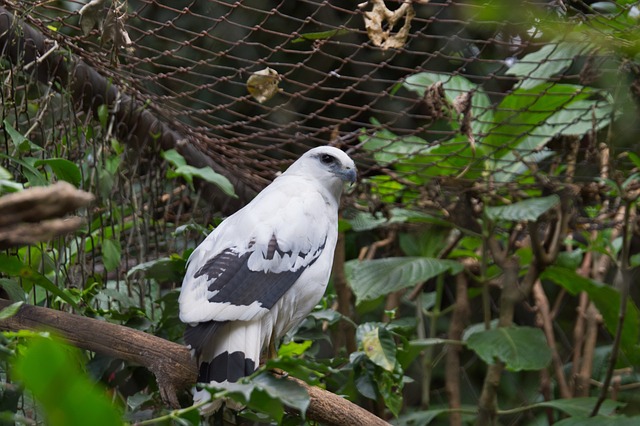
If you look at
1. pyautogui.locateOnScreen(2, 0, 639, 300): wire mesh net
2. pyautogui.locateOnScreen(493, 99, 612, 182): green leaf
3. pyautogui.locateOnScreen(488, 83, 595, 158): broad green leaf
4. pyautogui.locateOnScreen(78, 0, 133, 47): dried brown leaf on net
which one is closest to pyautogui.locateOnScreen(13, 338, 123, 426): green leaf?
Result: pyautogui.locateOnScreen(2, 0, 639, 300): wire mesh net

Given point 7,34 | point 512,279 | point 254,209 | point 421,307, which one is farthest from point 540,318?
point 7,34

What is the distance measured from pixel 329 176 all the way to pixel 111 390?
0.97m

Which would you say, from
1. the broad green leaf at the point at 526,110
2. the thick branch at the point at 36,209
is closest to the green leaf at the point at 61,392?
the thick branch at the point at 36,209

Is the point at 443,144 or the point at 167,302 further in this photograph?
A: the point at 443,144

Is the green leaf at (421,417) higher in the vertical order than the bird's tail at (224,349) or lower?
lower

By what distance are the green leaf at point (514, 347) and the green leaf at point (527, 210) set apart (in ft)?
1.51

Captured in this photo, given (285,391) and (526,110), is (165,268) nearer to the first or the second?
(285,391)

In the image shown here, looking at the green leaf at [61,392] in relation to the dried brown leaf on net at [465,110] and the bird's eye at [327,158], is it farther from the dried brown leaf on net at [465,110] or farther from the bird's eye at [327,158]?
the dried brown leaf on net at [465,110]

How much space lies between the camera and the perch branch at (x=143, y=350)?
6.13 feet

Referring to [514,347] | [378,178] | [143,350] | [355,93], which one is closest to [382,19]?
[355,93]

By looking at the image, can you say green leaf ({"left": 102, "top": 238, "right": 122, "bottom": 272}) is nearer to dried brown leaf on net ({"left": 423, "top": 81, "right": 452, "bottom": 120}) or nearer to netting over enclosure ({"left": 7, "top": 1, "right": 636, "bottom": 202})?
netting over enclosure ({"left": 7, "top": 1, "right": 636, "bottom": 202})

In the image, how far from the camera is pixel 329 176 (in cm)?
262

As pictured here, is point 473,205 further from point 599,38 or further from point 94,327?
point 599,38

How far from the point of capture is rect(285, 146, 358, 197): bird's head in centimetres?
262
